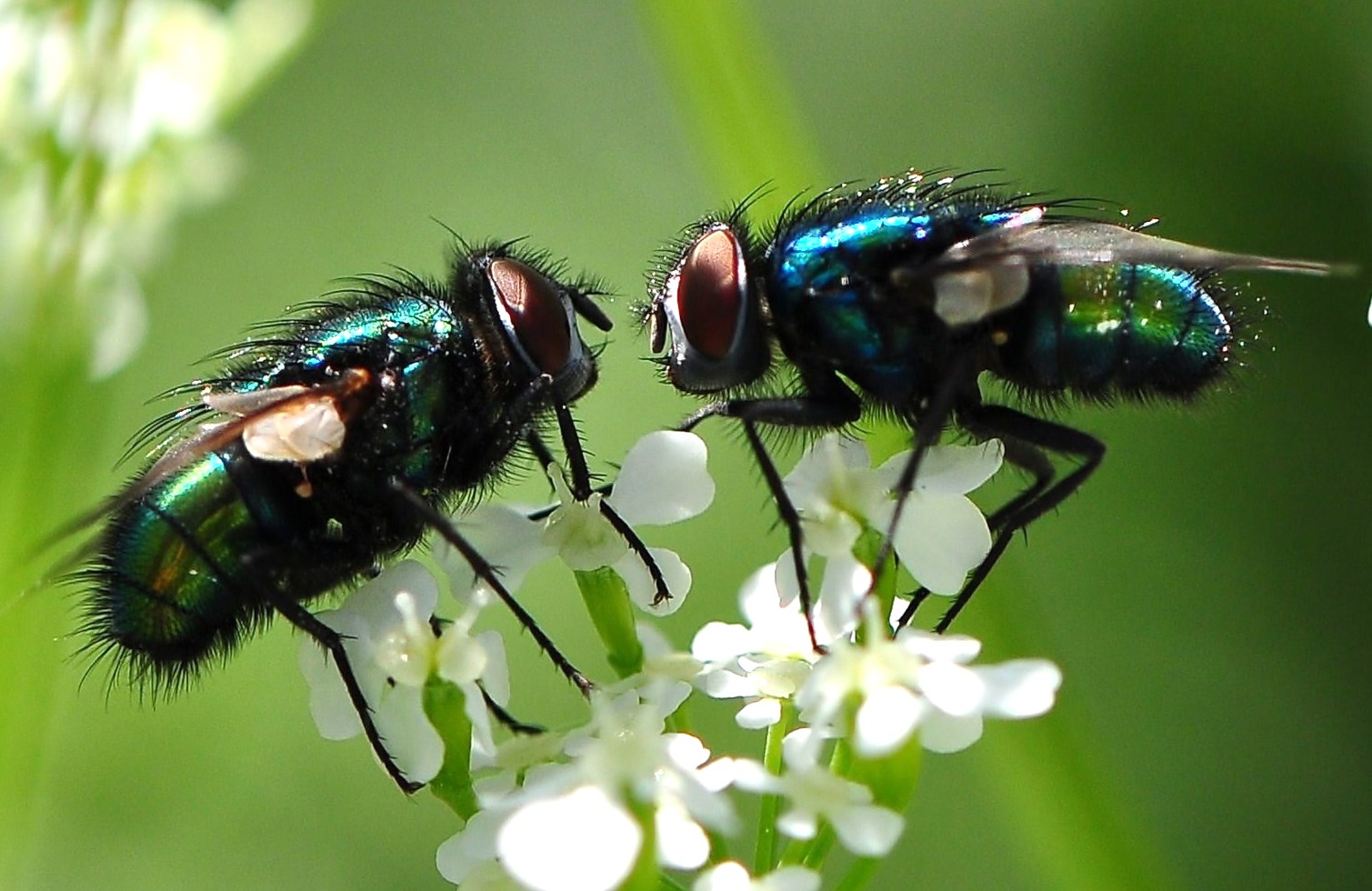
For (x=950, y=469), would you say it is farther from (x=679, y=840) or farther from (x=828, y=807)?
(x=679, y=840)

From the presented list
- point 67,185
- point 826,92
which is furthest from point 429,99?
point 67,185

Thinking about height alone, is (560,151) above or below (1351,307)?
above

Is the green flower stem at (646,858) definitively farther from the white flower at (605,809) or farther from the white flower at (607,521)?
the white flower at (607,521)

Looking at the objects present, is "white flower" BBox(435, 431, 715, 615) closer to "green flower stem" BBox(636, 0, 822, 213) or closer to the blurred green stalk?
the blurred green stalk

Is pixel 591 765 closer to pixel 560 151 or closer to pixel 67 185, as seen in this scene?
pixel 67 185

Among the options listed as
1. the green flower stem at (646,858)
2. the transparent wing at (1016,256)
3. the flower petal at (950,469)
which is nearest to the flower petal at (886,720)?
the green flower stem at (646,858)
